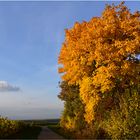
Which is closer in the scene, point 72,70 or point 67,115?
point 72,70

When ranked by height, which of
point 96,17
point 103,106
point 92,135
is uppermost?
point 96,17

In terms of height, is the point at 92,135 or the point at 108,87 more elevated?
the point at 108,87

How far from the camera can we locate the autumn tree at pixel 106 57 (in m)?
32.8

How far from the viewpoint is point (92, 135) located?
37188mm

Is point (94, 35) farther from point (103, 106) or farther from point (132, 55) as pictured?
point (103, 106)

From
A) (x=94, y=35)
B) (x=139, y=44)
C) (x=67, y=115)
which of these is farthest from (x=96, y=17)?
(x=67, y=115)

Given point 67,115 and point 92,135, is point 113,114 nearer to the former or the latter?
point 92,135

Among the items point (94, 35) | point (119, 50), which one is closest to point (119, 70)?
point (119, 50)

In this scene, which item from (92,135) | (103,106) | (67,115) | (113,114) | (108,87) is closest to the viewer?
(113,114)

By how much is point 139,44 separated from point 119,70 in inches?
107

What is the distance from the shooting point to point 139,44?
1300 inches

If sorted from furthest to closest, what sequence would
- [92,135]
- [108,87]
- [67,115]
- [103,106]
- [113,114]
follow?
[67,115], [92,135], [103,106], [108,87], [113,114]

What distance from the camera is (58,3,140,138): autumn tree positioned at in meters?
32.8

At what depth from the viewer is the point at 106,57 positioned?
3291 cm
